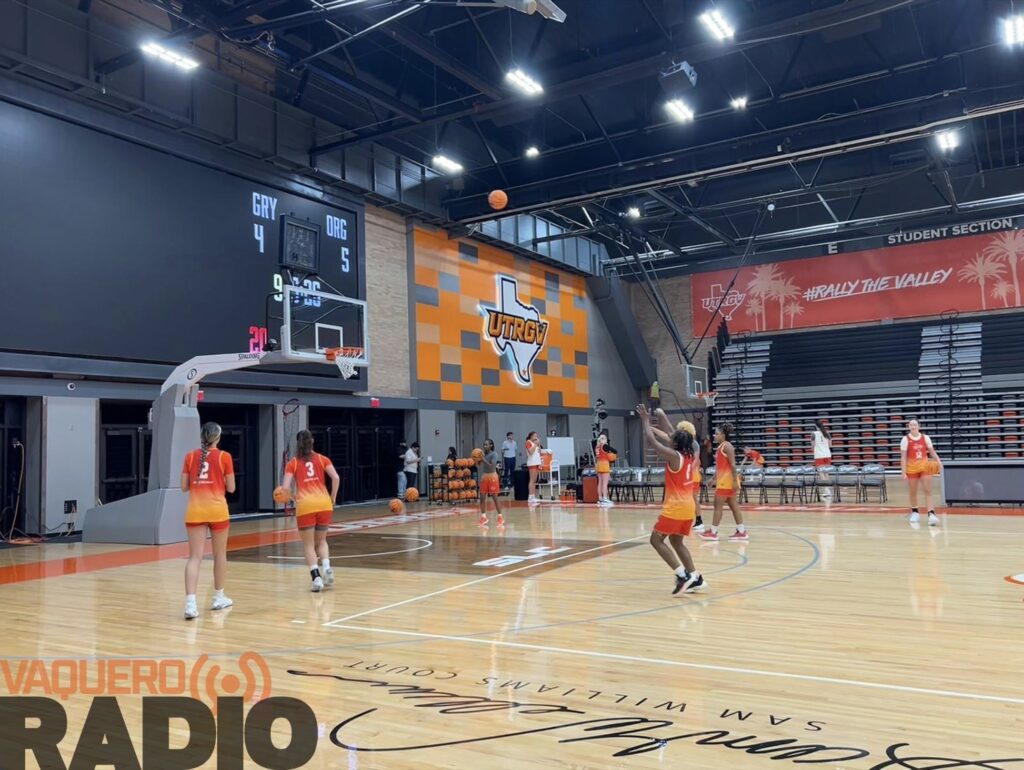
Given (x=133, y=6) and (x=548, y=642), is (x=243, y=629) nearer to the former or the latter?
(x=548, y=642)

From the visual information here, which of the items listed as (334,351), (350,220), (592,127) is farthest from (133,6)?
(592,127)

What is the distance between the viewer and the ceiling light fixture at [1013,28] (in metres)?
12.5

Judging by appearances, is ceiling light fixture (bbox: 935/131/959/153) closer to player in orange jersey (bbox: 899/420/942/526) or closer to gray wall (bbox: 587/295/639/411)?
player in orange jersey (bbox: 899/420/942/526)

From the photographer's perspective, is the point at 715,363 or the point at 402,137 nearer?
the point at 402,137

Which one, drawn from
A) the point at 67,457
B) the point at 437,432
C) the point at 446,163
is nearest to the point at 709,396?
the point at 437,432

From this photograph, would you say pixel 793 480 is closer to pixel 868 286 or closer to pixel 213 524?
pixel 868 286

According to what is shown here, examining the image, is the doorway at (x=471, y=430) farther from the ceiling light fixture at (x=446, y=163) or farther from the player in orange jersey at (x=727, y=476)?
the player in orange jersey at (x=727, y=476)

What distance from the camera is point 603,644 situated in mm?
5297

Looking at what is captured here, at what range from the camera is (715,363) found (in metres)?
26.8

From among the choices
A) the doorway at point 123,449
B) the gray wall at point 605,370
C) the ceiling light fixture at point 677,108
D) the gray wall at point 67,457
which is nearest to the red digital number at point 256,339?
the doorway at point 123,449

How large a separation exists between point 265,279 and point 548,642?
40.3 ft

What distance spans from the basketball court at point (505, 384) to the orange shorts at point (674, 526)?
4 cm

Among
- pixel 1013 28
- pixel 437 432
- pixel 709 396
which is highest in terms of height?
pixel 1013 28

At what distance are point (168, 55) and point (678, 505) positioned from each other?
1121cm
